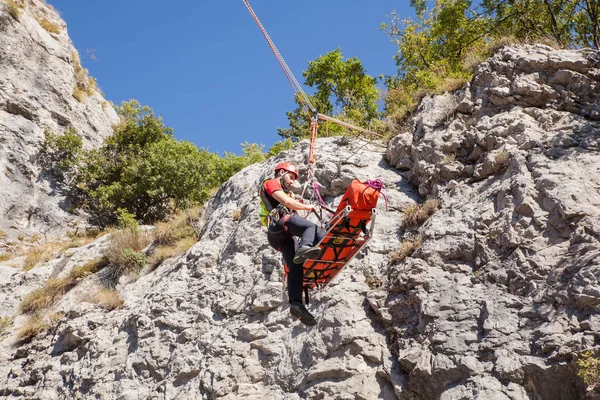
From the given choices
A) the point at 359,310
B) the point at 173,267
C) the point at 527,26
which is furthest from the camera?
the point at 527,26

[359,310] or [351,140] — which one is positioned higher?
[351,140]

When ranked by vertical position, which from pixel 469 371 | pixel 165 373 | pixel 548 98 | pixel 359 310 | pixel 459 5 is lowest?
pixel 469 371

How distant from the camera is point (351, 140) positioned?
470 inches

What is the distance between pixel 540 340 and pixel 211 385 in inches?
194

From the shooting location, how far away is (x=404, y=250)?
340 inches

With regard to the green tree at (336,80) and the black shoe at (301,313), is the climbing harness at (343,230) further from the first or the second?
the green tree at (336,80)

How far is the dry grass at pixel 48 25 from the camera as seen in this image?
24.9 metres

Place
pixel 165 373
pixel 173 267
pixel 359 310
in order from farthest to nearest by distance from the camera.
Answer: pixel 173 267
pixel 165 373
pixel 359 310

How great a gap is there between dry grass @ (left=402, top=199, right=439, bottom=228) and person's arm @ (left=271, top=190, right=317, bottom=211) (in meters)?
3.05

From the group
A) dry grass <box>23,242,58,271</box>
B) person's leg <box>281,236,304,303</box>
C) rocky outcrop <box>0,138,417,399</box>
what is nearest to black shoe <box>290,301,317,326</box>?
person's leg <box>281,236,304,303</box>

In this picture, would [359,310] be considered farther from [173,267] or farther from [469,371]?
[173,267]

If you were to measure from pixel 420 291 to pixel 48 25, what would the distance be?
23656mm

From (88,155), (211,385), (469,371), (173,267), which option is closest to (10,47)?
(88,155)

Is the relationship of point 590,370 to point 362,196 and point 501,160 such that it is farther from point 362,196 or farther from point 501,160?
point 501,160
